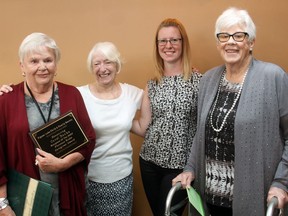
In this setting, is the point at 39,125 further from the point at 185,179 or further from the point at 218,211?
the point at 218,211

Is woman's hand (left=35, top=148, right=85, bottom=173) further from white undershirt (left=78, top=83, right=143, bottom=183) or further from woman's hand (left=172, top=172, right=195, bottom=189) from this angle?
woman's hand (left=172, top=172, right=195, bottom=189)

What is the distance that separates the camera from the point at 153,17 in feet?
7.80

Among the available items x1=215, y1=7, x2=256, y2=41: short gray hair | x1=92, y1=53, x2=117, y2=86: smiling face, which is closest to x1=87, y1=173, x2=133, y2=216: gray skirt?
x1=92, y1=53, x2=117, y2=86: smiling face

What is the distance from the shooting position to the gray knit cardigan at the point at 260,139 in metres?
1.39

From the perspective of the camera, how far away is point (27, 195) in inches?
61.7

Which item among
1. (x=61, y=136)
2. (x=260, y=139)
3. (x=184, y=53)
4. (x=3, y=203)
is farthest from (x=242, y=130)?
(x=3, y=203)

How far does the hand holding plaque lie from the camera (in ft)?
5.05

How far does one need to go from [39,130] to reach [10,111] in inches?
7.5

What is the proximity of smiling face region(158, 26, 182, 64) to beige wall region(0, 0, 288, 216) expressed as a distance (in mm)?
357

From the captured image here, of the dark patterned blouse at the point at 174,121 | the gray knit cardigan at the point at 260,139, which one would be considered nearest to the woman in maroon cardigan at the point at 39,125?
the dark patterned blouse at the point at 174,121

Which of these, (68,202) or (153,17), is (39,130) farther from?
(153,17)

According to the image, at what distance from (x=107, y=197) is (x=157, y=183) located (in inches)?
12.5

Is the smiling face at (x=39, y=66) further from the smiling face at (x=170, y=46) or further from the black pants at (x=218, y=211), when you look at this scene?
the black pants at (x=218, y=211)

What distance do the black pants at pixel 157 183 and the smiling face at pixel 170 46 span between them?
66 cm
